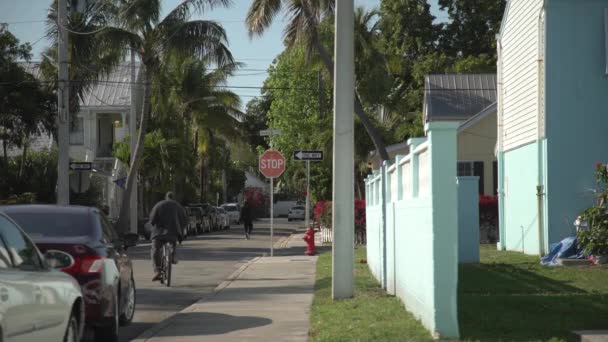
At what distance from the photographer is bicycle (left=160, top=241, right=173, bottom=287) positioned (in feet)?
63.2

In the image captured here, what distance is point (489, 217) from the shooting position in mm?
33031

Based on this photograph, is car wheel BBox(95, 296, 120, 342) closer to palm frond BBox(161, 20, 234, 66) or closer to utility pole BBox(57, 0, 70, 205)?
utility pole BBox(57, 0, 70, 205)

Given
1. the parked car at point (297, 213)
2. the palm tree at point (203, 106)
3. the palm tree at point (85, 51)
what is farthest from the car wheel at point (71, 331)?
the parked car at point (297, 213)

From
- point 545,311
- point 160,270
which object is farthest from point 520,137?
point 545,311

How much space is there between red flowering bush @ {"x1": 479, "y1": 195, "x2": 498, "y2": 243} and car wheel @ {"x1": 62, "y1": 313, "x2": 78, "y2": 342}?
2481cm

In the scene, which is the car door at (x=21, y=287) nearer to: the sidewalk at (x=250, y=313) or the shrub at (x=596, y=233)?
the sidewalk at (x=250, y=313)

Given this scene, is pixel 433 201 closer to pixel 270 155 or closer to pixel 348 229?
pixel 348 229

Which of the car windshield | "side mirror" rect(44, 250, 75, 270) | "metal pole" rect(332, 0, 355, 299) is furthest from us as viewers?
"metal pole" rect(332, 0, 355, 299)

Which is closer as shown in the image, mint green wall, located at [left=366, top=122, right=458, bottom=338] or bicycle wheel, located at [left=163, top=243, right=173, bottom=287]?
mint green wall, located at [left=366, top=122, right=458, bottom=338]

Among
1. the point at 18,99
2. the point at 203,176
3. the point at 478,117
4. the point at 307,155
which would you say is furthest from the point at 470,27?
the point at 307,155

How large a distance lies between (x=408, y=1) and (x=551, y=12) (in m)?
35.2

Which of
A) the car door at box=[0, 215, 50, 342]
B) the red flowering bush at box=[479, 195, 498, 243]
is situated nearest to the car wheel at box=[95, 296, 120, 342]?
the car door at box=[0, 215, 50, 342]

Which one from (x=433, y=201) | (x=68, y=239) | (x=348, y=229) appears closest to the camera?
(x=433, y=201)

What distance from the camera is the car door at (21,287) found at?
7.02 m
